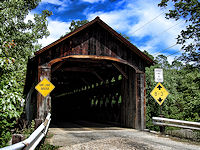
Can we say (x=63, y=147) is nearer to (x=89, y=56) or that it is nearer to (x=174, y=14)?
(x=89, y=56)

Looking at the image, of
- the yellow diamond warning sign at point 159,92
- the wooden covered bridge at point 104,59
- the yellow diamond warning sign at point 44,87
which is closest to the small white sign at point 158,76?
the yellow diamond warning sign at point 159,92

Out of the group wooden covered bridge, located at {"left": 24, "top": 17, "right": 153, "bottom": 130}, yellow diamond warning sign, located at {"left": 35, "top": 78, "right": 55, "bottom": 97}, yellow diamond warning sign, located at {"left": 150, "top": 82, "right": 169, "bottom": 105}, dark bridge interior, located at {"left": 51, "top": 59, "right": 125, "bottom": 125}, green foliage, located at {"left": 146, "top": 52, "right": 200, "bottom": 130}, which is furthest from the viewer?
dark bridge interior, located at {"left": 51, "top": 59, "right": 125, "bottom": 125}

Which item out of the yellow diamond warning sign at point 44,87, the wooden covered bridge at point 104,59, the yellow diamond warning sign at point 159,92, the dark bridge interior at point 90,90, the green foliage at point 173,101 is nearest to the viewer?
the yellow diamond warning sign at point 44,87

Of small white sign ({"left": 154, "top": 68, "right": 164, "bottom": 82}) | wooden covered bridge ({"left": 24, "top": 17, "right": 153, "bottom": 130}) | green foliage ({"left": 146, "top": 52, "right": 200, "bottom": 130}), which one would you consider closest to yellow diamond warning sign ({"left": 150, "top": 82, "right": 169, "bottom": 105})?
small white sign ({"left": 154, "top": 68, "right": 164, "bottom": 82})

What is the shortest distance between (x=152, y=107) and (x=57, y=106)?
47.6 ft

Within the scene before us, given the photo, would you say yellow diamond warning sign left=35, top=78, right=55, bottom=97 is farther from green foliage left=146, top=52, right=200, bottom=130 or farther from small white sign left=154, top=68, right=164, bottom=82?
green foliage left=146, top=52, right=200, bottom=130

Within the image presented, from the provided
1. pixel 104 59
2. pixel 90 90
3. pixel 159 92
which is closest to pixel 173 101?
pixel 159 92

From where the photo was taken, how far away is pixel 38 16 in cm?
2712

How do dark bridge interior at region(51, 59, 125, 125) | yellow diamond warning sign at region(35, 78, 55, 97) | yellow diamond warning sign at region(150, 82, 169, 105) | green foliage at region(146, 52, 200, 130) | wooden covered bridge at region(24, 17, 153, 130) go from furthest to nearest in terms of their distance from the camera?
1. dark bridge interior at region(51, 59, 125, 125)
2. green foliage at region(146, 52, 200, 130)
3. wooden covered bridge at region(24, 17, 153, 130)
4. yellow diamond warning sign at region(150, 82, 169, 105)
5. yellow diamond warning sign at region(35, 78, 55, 97)

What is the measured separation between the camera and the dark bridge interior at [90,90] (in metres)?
13.9

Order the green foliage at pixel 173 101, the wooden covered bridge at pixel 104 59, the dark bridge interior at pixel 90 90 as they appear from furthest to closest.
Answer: the dark bridge interior at pixel 90 90 < the green foliage at pixel 173 101 < the wooden covered bridge at pixel 104 59

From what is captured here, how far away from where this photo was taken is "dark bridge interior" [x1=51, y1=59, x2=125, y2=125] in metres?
13.9

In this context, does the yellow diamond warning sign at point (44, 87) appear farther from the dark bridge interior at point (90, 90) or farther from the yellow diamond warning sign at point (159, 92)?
the yellow diamond warning sign at point (159, 92)

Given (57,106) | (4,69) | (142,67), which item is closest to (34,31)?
(57,106)
